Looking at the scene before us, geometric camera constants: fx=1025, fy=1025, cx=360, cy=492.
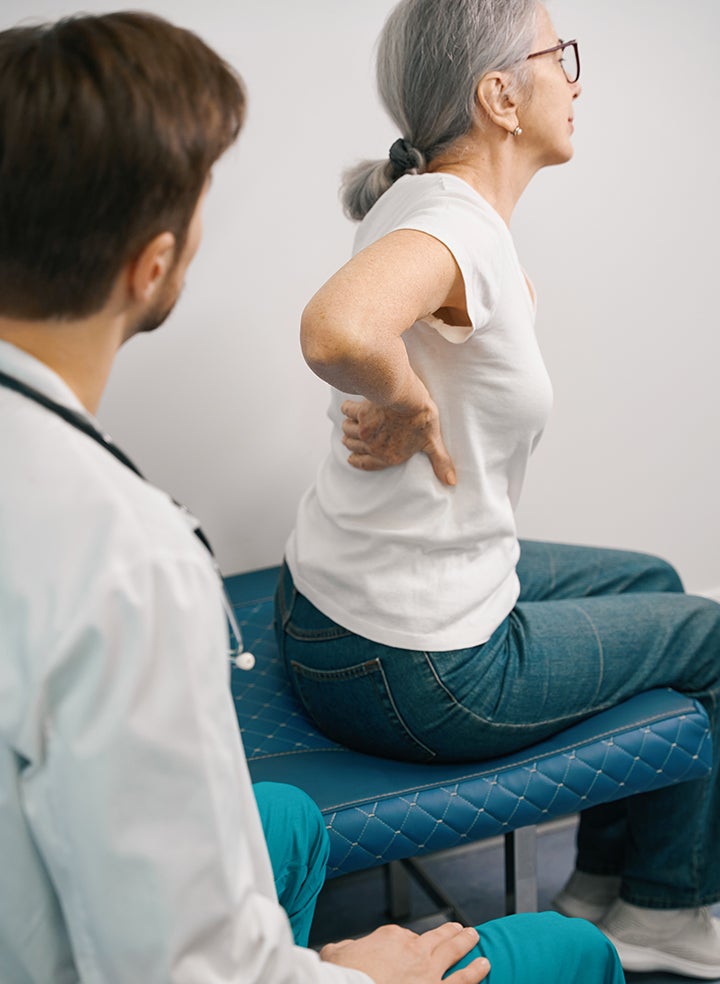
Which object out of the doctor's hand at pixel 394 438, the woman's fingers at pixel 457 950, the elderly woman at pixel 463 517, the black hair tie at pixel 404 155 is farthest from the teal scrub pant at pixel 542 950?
the black hair tie at pixel 404 155

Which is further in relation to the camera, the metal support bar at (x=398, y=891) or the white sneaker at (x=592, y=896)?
the metal support bar at (x=398, y=891)

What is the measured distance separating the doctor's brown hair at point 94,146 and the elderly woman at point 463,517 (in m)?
0.48

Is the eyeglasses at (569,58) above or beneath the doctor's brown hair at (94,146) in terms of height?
above

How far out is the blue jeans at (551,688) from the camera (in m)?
1.40

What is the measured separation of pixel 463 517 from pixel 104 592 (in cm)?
83

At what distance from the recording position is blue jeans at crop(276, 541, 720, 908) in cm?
140

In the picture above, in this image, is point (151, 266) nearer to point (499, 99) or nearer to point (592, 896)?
point (499, 99)

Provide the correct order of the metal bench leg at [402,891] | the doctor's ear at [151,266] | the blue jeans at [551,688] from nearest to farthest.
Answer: the doctor's ear at [151,266], the blue jeans at [551,688], the metal bench leg at [402,891]

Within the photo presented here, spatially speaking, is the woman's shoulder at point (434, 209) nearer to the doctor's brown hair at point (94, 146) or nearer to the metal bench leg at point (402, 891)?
the doctor's brown hair at point (94, 146)

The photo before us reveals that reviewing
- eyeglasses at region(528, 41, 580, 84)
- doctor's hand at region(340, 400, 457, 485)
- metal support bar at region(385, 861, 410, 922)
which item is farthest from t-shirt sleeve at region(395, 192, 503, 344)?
metal support bar at region(385, 861, 410, 922)

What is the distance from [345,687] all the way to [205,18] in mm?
1349

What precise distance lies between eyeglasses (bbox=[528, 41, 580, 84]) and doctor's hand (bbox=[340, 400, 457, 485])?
61 centimetres

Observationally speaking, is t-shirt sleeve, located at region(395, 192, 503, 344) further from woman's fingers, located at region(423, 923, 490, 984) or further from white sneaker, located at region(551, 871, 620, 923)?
white sneaker, located at region(551, 871, 620, 923)

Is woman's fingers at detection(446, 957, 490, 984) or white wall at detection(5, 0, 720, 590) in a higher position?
white wall at detection(5, 0, 720, 590)
